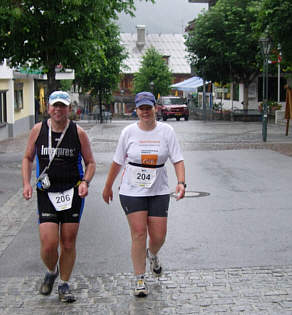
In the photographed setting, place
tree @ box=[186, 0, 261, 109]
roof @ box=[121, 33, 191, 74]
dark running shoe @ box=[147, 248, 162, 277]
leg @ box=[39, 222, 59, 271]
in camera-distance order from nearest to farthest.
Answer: leg @ box=[39, 222, 59, 271], dark running shoe @ box=[147, 248, 162, 277], tree @ box=[186, 0, 261, 109], roof @ box=[121, 33, 191, 74]

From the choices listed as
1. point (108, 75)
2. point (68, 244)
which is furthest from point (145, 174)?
point (108, 75)

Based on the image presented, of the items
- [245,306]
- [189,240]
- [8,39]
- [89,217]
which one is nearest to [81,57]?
[8,39]

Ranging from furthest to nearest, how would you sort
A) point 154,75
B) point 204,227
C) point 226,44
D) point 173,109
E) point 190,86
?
1. point 154,75
2. point 190,86
3. point 173,109
4. point 226,44
5. point 204,227

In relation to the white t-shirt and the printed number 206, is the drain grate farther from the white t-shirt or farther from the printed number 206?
the printed number 206

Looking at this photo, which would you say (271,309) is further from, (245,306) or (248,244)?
(248,244)

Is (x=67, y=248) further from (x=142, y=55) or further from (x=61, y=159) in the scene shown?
(x=142, y=55)

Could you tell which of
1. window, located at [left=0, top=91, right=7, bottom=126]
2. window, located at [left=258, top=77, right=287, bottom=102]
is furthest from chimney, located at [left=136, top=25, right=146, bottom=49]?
window, located at [left=0, top=91, right=7, bottom=126]

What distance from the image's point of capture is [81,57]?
14961 millimetres

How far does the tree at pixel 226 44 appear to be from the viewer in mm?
48031

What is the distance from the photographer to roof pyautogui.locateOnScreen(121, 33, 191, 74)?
9808 cm

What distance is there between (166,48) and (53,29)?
8721 cm

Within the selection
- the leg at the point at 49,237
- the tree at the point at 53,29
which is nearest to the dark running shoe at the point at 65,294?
the leg at the point at 49,237

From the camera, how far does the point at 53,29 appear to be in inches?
572

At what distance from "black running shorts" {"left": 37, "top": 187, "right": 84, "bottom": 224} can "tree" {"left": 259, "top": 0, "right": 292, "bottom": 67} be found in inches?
776
